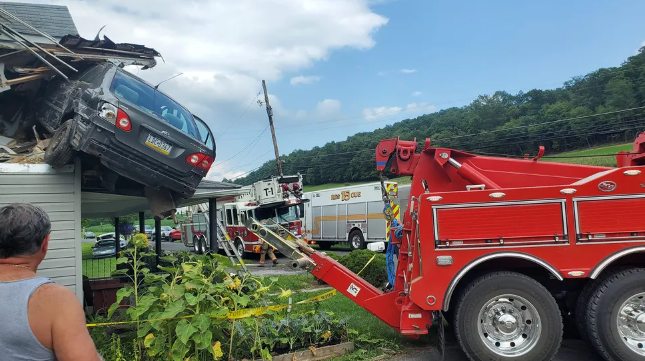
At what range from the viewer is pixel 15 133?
6.93m

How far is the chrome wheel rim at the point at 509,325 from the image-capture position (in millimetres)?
4719

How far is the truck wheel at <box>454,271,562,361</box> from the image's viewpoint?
184 inches

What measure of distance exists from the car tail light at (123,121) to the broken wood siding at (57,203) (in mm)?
1022

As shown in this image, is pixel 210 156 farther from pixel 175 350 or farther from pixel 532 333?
pixel 532 333

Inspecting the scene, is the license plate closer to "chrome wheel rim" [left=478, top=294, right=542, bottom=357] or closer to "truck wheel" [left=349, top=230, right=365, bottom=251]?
"chrome wheel rim" [left=478, top=294, right=542, bottom=357]

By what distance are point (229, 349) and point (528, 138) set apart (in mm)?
37585

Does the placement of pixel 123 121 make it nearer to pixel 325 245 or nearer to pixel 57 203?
pixel 57 203

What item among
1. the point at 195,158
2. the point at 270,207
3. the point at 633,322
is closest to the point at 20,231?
the point at 195,158

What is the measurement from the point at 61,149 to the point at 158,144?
107 centimetres

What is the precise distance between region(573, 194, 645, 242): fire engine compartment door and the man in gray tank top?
457 centimetres

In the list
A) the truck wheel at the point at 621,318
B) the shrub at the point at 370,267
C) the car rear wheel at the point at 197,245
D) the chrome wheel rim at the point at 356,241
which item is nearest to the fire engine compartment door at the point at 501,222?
the truck wheel at the point at 621,318

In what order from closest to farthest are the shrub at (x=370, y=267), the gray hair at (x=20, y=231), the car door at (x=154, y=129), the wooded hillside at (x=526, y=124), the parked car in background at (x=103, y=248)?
1. the gray hair at (x=20, y=231)
2. the car door at (x=154, y=129)
3. the shrub at (x=370, y=267)
4. the parked car in background at (x=103, y=248)
5. the wooded hillside at (x=526, y=124)

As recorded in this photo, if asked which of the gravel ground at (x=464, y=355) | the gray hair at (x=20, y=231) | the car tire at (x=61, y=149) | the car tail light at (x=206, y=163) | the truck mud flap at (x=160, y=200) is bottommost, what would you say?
the gravel ground at (x=464, y=355)

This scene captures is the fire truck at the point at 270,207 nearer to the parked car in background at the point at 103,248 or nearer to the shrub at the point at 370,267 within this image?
the parked car in background at the point at 103,248
